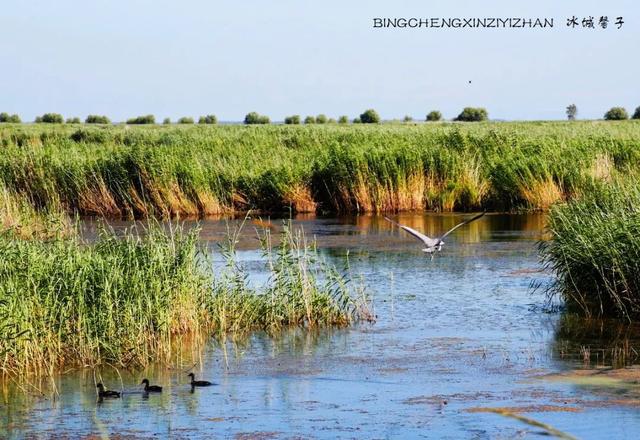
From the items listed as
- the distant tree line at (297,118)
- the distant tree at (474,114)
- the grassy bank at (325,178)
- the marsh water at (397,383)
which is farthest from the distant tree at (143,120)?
the marsh water at (397,383)

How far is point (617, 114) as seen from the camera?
72562 millimetres

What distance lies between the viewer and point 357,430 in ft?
22.4

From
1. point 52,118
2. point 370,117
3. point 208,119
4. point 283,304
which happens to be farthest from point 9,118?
point 283,304

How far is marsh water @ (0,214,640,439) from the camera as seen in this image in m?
6.89

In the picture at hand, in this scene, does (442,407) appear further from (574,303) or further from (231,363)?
(574,303)

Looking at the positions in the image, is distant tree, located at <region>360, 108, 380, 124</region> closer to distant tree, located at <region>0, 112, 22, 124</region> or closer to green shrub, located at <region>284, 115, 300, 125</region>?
green shrub, located at <region>284, 115, 300, 125</region>

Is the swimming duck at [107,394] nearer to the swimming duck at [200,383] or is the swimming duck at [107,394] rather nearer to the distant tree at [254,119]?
the swimming duck at [200,383]

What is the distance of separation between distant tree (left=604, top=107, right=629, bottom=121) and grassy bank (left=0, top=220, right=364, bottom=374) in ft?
213

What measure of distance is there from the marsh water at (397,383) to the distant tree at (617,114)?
62.9 metres

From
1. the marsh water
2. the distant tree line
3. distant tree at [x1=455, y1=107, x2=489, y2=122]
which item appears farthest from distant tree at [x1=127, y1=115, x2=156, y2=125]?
the marsh water

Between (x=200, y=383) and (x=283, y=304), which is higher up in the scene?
(x=283, y=304)

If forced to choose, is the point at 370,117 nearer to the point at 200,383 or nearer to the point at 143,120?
the point at 143,120

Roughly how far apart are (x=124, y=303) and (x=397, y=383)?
2267 millimetres

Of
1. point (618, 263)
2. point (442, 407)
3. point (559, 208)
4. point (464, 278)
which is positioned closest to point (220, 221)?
point (464, 278)
